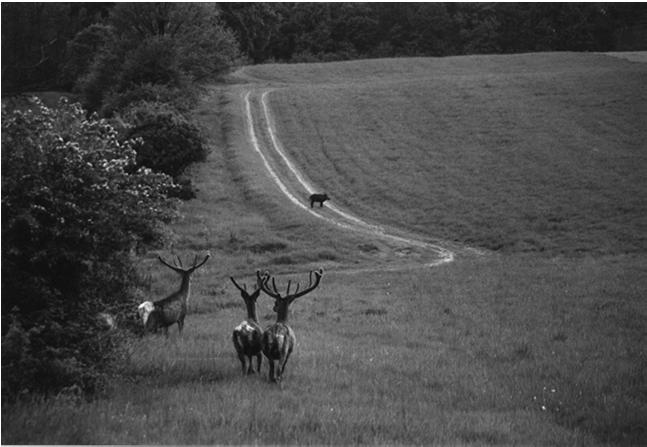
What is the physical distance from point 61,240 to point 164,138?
1136 inches

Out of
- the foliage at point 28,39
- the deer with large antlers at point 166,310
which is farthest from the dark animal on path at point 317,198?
the deer with large antlers at point 166,310

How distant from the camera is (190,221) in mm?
33688

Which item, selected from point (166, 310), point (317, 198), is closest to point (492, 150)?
point (317, 198)

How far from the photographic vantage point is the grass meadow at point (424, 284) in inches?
392

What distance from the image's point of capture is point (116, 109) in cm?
4753

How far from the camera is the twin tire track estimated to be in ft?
96.0

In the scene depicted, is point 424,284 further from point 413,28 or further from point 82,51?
point 413,28

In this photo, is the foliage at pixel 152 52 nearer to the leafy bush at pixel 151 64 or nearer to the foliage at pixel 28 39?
the leafy bush at pixel 151 64

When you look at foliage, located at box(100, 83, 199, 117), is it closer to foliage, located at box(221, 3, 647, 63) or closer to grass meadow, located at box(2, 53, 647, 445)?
grass meadow, located at box(2, 53, 647, 445)

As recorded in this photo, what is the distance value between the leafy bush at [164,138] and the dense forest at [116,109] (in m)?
0.08

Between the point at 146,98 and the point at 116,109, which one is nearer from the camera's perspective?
the point at 146,98

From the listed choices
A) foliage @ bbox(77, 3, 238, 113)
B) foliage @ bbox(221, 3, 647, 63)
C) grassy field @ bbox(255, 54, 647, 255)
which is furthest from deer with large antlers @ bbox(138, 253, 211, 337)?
foliage @ bbox(221, 3, 647, 63)

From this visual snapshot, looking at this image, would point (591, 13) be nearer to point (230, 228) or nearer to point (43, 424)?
point (230, 228)

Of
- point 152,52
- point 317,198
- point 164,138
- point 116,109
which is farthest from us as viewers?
point 152,52
